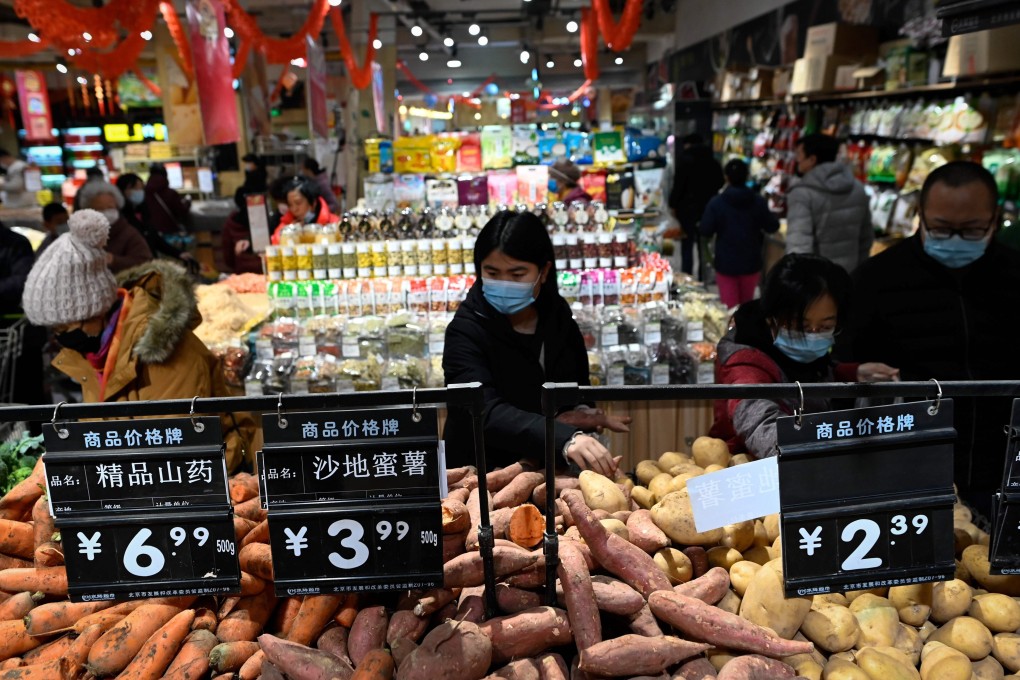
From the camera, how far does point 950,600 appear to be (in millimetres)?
1509

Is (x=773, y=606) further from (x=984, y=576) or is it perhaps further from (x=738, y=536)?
(x=984, y=576)

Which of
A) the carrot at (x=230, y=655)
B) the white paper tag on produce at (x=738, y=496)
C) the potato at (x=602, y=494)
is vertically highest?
the white paper tag on produce at (x=738, y=496)

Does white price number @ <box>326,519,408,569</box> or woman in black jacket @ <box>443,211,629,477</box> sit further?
woman in black jacket @ <box>443,211,629,477</box>

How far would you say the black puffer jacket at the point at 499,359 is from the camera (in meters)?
2.32

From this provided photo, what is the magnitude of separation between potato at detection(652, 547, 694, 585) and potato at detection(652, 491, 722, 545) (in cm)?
4

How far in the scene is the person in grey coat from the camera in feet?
17.9

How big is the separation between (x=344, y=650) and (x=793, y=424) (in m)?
0.90

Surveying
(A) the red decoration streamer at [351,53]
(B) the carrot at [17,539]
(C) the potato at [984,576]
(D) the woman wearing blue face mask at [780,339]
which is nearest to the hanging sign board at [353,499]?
(B) the carrot at [17,539]

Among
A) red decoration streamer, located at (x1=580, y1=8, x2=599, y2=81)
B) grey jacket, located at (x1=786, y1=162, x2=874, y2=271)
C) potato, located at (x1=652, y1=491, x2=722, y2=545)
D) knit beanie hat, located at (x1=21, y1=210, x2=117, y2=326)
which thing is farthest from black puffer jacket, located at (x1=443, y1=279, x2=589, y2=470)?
red decoration streamer, located at (x1=580, y1=8, x2=599, y2=81)

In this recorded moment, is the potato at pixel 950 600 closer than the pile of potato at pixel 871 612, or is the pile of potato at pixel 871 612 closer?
the pile of potato at pixel 871 612

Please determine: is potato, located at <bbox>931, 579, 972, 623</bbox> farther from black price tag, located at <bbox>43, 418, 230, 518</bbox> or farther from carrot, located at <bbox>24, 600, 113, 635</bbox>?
carrot, located at <bbox>24, 600, 113, 635</bbox>

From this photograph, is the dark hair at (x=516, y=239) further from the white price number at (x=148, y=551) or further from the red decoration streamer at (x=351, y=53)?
the red decoration streamer at (x=351, y=53)

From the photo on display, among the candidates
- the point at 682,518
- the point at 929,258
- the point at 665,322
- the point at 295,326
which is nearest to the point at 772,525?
the point at 682,518

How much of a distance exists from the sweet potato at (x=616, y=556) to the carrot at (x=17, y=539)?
126cm
